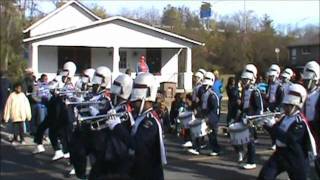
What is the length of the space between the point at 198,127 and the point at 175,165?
1148mm

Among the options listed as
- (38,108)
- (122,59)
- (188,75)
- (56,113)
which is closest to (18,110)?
(38,108)

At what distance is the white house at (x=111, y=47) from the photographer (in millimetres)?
34438

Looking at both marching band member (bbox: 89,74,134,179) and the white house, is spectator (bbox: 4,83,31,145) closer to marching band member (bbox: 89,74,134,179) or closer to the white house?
marching band member (bbox: 89,74,134,179)

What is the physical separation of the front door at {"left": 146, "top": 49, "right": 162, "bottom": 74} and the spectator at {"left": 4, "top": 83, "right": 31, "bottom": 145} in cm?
2210

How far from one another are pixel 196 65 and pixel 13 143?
94.1ft

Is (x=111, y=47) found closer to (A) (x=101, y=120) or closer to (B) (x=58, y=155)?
(B) (x=58, y=155)

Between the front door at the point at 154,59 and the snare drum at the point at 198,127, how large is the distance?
24.2 meters

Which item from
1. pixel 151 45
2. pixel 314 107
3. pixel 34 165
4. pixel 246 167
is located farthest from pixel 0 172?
pixel 151 45

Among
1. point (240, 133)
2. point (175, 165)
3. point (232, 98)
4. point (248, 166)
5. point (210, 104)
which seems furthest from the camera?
point (232, 98)

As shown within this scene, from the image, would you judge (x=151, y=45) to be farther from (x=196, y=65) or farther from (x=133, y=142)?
(x=133, y=142)

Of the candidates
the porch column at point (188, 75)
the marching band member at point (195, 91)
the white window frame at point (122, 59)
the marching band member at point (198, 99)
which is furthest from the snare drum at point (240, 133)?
the white window frame at point (122, 59)

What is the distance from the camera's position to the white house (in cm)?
3444

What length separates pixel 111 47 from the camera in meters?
35.5

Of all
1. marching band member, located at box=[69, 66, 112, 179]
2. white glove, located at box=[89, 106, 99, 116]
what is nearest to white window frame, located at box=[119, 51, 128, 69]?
marching band member, located at box=[69, 66, 112, 179]
